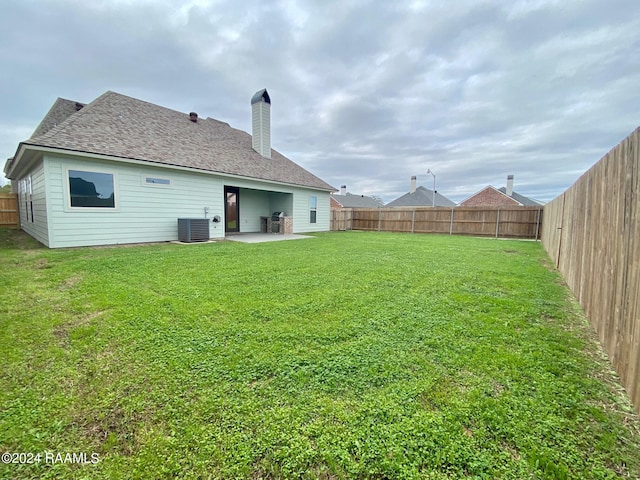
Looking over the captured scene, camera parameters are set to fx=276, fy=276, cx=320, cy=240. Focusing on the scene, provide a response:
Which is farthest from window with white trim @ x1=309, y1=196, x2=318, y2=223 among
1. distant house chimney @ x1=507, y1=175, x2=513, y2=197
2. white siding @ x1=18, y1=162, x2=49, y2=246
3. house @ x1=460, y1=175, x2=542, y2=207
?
distant house chimney @ x1=507, y1=175, x2=513, y2=197

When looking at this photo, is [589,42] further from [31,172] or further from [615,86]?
[31,172]

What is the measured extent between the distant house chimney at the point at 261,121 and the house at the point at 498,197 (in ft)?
79.9

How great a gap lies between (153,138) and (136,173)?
194 centimetres

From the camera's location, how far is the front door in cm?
1312

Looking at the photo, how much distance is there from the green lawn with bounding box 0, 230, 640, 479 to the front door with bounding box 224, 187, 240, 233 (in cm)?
935

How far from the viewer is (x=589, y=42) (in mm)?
7676

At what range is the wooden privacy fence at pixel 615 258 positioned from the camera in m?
1.95

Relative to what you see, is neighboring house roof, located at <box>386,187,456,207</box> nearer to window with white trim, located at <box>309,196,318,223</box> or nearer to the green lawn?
window with white trim, located at <box>309,196,318,223</box>

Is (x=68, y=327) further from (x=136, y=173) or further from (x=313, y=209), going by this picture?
(x=313, y=209)

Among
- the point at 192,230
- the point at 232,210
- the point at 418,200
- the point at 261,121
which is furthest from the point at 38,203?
the point at 418,200

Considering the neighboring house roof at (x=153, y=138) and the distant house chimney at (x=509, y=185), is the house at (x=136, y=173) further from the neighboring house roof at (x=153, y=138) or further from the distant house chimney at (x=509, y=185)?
the distant house chimney at (x=509, y=185)

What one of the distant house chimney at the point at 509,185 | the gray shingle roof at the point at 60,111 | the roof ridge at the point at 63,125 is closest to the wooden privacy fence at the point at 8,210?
the gray shingle roof at the point at 60,111

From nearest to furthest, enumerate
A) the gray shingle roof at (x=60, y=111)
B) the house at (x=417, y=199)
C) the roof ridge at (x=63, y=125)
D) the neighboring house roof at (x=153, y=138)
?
the roof ridge at (x=63, y=125)
the neighboring house roof at (x=153, y=138)
the gray shingle roof at (x=60, y=111)
the house at (x=417, y=199)

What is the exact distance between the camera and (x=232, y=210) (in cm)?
1338
